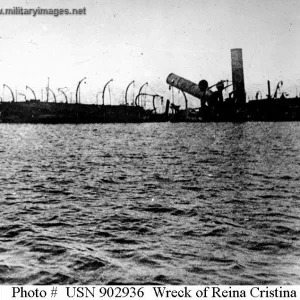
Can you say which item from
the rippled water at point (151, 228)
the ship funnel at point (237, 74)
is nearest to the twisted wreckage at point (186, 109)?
the ship funnel at point (237, 74)

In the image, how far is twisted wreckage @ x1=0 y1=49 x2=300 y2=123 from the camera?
84.5 meters

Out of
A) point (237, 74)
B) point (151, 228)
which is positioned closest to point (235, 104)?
point (237, 74)

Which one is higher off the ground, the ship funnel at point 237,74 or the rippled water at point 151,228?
the ship funnel at point 237,74

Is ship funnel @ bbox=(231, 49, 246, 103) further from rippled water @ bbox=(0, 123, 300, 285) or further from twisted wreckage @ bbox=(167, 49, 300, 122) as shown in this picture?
rippled water @ bbox=(0, 123, 300, 285)

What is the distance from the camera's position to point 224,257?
661 centimetres

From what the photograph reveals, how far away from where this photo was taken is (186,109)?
109m

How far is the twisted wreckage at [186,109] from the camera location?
84500 millimetres

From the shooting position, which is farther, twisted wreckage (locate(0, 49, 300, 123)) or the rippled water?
twisted wreckage (locate(0, 49, 300, 123))

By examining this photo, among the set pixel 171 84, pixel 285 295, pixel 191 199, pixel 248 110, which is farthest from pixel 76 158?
pixel 248 110

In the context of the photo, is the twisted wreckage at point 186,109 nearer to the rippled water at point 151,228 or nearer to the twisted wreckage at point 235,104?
A: the twisted wreckage at point 235,104

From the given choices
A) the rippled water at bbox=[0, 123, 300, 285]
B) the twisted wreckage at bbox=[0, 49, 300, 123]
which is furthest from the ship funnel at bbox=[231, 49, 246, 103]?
the rippled water at bbox=[0, 123, 300, 285]

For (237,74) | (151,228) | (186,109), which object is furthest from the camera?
(186,109)

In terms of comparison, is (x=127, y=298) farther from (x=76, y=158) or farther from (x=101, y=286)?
(x=76, y=158)

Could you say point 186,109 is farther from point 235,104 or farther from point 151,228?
point 151,228
